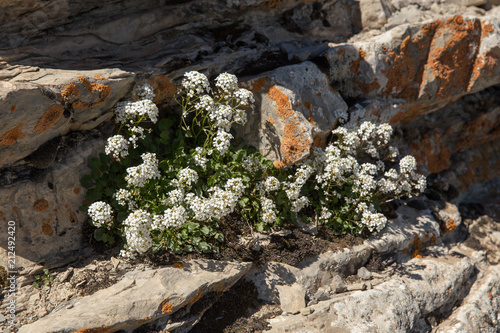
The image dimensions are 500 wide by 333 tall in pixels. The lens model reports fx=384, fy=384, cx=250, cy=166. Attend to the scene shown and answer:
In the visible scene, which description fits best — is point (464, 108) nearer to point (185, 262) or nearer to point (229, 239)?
point (229, 239)

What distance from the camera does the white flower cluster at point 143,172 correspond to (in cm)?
552

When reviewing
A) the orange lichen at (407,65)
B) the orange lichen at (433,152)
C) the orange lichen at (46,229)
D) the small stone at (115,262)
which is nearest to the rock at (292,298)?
the small stone at (115,262)

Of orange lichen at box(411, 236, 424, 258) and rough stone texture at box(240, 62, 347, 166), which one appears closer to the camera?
rough stone texture at box(240, 62, 347, 166)

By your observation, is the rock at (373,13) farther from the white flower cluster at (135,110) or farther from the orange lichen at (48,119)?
the orange lichen at (48,119)

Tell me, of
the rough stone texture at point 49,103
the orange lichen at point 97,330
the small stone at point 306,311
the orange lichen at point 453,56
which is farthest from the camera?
the orange lichen at point 453,56

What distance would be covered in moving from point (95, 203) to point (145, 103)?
1.60 meters

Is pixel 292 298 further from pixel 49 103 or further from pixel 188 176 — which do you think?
pixel 49 103

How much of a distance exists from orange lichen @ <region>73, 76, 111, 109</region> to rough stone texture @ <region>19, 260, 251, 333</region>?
2462 millimetres

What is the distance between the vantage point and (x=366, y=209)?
670 centimetres

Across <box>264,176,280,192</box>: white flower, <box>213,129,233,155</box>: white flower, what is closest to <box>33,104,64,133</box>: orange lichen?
<box>213,129,233,155</box>: white flower

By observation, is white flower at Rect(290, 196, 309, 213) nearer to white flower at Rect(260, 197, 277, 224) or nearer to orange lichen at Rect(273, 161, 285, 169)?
white flower at Rect(260, 197, 277, 224)

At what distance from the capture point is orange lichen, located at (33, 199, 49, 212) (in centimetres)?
539

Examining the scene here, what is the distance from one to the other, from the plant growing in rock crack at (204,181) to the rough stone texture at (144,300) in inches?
13.9

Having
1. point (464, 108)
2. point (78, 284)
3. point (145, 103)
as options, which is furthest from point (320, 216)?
point (464, 108)
